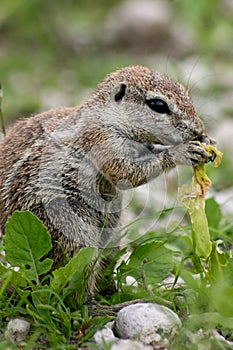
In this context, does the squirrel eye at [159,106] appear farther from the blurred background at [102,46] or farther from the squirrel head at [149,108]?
the blurred background at [102,46]

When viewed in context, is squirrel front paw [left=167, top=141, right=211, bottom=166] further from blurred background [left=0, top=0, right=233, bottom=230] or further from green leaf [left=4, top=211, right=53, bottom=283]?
blurred background [left=0, top=0, right=233, bottom=230]

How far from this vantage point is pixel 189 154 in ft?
11.5

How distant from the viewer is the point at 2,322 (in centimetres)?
311

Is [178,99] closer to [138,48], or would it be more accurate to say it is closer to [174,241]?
[174,241]

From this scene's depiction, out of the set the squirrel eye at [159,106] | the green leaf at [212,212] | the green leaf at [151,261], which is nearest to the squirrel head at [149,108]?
the squirrel eye at [159,106]

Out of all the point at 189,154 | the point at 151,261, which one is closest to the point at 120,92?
the point at 189,154

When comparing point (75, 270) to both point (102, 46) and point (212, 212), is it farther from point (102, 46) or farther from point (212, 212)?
point (102, 46)

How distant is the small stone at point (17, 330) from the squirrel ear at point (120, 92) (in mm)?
1191

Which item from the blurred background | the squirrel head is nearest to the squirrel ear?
the squirrel head

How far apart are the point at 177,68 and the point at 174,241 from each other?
13.2ft

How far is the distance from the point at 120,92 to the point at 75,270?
0.98 m

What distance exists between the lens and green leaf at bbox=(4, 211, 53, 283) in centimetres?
316

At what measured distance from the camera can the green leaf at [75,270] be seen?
309cm

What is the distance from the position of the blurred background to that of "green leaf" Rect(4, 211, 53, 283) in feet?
12.7
